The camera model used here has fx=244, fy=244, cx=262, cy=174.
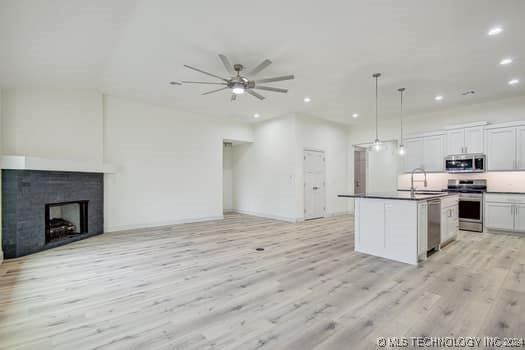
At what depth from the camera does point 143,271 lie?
3.31 meters

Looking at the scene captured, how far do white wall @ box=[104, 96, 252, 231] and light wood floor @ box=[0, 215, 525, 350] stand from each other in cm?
168

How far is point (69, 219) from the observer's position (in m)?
5.30

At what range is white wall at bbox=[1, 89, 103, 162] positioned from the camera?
436 cm

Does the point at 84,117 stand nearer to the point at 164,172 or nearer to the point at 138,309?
the point at 164,172

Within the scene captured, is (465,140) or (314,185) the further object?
(314,185)

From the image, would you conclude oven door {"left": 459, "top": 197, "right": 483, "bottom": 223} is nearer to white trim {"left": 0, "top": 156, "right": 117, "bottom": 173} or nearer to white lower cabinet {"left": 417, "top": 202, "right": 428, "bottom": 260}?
white lower cabinet {"left": 417, "top": 202, "right": 428, "bottom": 260}

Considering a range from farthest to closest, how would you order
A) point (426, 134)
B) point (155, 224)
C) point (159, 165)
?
point (426, 134) → point (159, 165) → point (155, 224)

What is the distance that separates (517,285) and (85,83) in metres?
7.41

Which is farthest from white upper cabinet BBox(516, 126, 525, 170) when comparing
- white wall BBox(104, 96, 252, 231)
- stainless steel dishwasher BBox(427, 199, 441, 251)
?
white wall BBox(104, 96, 252, 231)

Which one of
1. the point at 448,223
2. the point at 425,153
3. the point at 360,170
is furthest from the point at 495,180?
the point at 360,170

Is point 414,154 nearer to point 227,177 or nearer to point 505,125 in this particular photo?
point 505,125

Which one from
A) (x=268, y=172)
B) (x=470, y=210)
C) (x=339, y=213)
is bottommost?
(x=339, y=213)

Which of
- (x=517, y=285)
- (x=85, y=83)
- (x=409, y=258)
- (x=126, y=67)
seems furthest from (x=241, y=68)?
(x=517, y=285)

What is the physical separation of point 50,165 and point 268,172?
524cm
